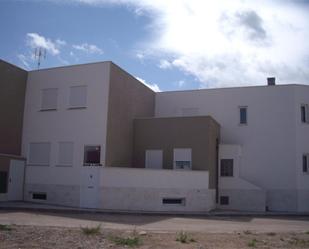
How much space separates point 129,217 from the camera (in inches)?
874

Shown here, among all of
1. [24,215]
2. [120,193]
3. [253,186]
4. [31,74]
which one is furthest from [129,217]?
[31,74]

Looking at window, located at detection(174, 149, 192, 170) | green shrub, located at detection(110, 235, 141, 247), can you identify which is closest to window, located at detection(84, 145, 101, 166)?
window, located at detection(174, 149, 192, 170)

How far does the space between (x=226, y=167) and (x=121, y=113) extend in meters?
8.60

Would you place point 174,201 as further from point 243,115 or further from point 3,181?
point 3,181

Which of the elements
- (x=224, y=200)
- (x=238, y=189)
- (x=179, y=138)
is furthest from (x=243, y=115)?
(x=224, y=200)

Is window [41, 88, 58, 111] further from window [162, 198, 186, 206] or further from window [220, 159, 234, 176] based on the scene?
window [220, 159, 234, 176]

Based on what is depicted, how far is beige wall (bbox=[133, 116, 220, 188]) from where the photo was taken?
27750mm

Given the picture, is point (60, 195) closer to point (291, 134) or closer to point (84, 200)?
point (84, 200)

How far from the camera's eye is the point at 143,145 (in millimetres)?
29234

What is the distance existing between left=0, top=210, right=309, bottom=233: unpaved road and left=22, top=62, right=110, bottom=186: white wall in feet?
15.5

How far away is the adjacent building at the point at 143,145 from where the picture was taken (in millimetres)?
25609

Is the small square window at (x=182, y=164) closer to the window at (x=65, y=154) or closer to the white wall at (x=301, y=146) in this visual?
the window at (x=65, y=154)

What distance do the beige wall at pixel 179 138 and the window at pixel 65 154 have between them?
4600 millimetres

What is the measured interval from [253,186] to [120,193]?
971 cm
